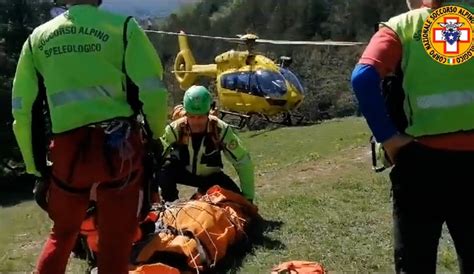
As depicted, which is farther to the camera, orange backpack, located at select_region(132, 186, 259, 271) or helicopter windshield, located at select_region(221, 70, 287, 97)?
helicopter windshield, located at select_region(221, 70, 287, 97)

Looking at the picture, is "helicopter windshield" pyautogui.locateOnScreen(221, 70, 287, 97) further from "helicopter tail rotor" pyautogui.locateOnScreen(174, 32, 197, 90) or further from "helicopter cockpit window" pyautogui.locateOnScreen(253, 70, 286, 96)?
"helicopter tail rotor" pyautogui.locateOnScreen(174, 32, 197, 90)

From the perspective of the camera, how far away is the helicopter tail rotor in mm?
22641

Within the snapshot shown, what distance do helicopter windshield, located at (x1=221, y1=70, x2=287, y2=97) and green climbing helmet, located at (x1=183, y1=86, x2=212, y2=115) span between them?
12.9 metres

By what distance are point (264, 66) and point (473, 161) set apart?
16702 millimetres

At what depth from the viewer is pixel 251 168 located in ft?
23.1

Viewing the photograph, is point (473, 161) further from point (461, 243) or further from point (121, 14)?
→ point (121, 14)

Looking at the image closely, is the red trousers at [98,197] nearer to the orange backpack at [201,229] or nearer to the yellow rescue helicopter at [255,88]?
the orange backpack at [201,229]

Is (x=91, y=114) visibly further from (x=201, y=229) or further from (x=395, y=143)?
(x=201, y=229)

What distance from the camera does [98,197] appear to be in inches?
156

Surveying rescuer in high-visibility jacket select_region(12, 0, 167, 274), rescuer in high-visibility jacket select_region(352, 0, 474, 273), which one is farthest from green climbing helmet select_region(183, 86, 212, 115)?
rescuer in high-visibility jacket select_region(352, 0, 474, 273)

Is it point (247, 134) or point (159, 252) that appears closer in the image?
point (159, 252)

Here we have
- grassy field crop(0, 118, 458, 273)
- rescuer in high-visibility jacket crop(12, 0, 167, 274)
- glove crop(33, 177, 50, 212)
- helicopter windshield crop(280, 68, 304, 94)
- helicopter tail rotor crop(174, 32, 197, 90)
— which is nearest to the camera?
rescuer in high-visibility jacket crop(12, 0, 167, 274)

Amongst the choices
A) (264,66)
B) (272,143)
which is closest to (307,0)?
(264,66)

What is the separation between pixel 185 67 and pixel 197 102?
16.5 meters
